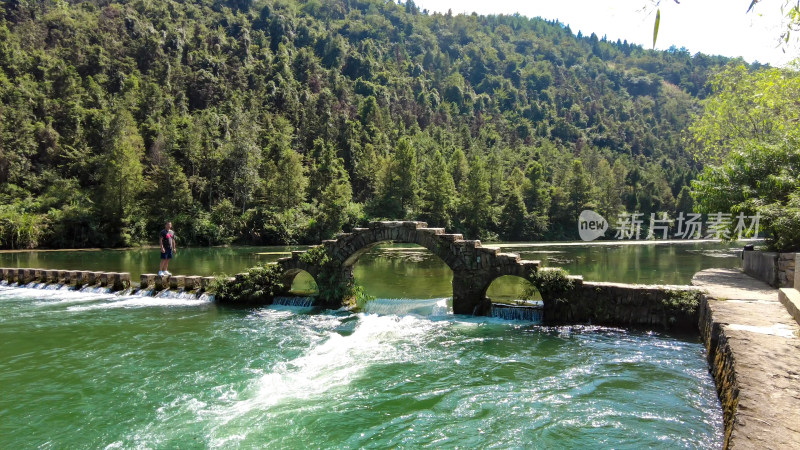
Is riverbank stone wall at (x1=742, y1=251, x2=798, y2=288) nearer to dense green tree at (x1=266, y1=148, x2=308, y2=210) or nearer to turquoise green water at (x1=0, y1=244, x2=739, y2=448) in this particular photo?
turquoise green water at (x1=0, y1=244, x2=739, y2=448)

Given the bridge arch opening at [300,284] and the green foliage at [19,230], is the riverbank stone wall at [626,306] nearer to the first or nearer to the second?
the bridge arch opening at [300,284]

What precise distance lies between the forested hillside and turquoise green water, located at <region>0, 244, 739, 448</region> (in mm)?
23436

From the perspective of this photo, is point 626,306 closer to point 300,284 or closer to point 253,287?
point 253,287

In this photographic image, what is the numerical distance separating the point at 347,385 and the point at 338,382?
28cm

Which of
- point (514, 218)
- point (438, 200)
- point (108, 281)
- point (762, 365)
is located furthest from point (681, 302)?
point (514, 218)

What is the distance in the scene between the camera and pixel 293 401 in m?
9.28

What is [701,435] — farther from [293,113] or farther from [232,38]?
[232,38]

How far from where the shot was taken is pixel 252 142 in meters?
61.7

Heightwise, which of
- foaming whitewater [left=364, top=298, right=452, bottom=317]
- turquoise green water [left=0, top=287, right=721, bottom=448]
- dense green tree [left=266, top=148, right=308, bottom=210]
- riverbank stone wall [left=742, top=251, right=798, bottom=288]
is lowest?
turquoise green water [left=0, top=287, right=721, bottom=448]

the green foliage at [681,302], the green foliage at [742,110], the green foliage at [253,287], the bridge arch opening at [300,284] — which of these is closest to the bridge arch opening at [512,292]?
the green foliage at [681,302]

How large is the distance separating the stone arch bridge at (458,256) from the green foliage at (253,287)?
1.84m

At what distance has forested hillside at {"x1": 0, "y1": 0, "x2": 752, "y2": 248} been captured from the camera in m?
51.5

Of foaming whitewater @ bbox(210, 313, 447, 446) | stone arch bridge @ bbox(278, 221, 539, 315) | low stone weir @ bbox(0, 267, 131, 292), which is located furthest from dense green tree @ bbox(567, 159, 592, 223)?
low stone weir @ bbox(0, 267, 131, 292)

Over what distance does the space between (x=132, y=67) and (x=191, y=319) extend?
273 feet
